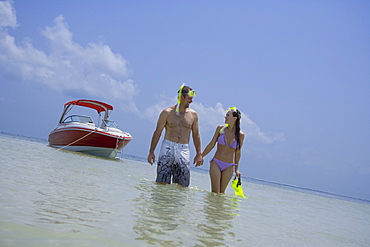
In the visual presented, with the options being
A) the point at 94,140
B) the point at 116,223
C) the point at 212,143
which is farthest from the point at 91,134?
the point at 116,223

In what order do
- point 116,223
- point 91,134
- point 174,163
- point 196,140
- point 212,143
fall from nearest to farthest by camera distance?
point 116,223
point 174,163
point 196,140
point 212,143
point 91,134

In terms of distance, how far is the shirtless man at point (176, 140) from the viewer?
5.84 metres

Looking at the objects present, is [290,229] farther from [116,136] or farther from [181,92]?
[116,136]

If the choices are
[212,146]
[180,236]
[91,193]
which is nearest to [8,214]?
[180,236]

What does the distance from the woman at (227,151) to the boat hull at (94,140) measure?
43.7 ft

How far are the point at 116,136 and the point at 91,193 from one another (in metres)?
15.5

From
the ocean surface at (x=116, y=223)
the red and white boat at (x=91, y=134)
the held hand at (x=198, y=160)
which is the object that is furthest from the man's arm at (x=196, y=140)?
the red and white boat at (x=91, y=134)

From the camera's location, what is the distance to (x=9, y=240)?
189 centimetres

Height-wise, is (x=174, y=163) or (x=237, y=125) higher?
(x=237, y=125)

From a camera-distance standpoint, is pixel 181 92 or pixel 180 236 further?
pixel 181 92

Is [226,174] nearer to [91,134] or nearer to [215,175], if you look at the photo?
[215,175]

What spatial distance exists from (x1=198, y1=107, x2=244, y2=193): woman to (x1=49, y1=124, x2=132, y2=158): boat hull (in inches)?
524

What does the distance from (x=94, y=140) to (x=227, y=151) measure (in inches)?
542

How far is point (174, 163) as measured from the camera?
5.87 m
